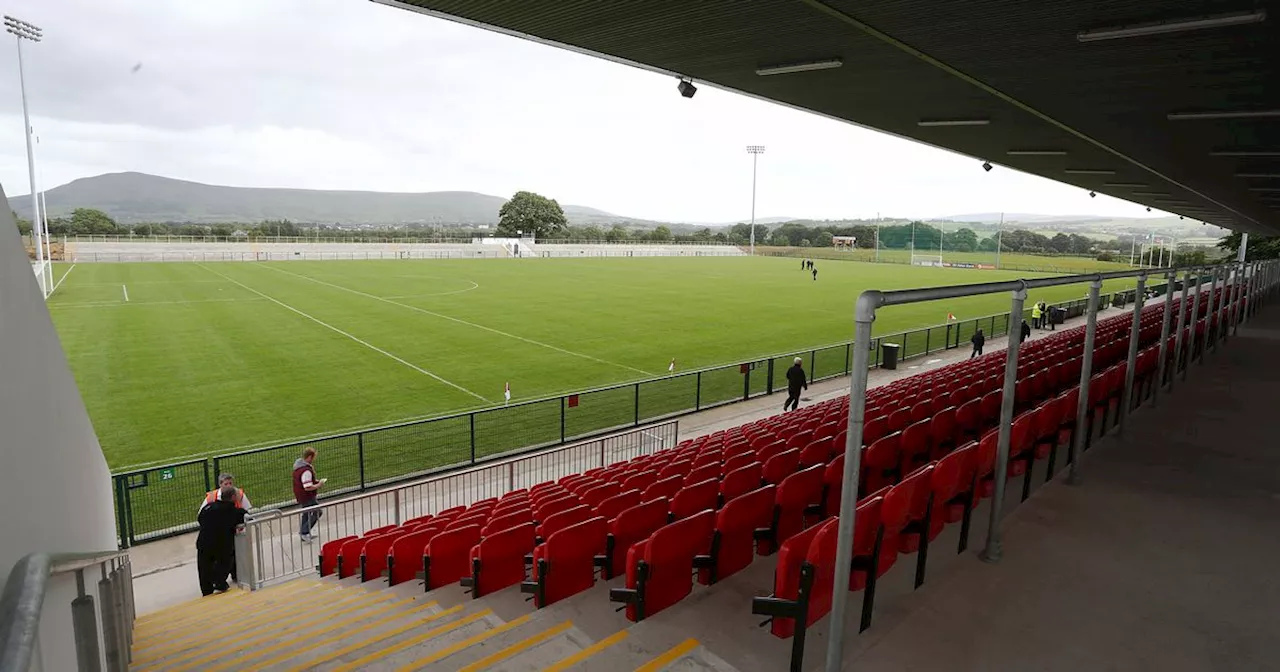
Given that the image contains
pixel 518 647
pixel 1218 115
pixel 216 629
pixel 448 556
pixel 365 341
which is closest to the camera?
pixel 518 647

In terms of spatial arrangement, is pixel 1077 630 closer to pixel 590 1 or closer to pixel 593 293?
pixel 590 1

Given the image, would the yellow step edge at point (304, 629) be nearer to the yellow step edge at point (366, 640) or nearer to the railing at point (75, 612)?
the yellow step edge at point (366, 640)

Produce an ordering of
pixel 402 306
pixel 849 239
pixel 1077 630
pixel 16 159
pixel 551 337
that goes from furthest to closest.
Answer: pixel 849 239 < pixel 16 159 < pixel 402 306 < pixel 551 337 < pixel 1077 630

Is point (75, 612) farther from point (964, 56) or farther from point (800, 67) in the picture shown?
point (964, 56)

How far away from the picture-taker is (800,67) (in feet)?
29.7

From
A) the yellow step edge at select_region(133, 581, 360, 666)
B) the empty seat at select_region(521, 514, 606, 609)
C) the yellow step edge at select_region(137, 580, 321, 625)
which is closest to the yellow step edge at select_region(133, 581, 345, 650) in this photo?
the yellow step edge at select_region(133, 581, 360, 666)

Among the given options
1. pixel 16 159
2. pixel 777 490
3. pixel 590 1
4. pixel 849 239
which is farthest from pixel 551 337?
pixel 849 239

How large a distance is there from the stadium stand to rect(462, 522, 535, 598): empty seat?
1cm

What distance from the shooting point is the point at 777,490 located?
4.90 meters

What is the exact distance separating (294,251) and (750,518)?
82487mm

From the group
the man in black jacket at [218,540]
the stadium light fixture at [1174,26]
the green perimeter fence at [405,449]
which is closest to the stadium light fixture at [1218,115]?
the stadium light fixture at [1174,26]

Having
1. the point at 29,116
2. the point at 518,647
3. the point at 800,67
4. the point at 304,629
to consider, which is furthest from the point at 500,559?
the point at 29,116

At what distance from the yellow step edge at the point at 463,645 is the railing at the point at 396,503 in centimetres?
409

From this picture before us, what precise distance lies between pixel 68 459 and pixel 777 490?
171 inches
